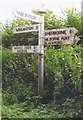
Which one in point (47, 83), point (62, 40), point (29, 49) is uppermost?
point (62, 40)

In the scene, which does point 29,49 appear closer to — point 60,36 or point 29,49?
point 29,49

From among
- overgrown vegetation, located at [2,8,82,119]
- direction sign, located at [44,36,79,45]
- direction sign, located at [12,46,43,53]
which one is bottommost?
overgrown vegetation, located at [2,8,82,119]

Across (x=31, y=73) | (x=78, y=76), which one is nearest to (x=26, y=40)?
(x=31, y=73)

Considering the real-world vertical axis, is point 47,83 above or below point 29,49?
below

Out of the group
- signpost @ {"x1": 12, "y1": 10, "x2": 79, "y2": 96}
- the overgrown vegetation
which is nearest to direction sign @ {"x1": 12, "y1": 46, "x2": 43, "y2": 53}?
signpost @ {"x1": 12, "y1": 10, "x2": 79, "y2": 96}

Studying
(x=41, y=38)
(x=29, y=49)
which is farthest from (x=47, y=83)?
(x=41, y=38)

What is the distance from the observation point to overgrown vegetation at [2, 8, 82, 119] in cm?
545

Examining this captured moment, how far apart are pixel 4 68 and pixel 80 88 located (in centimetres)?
247

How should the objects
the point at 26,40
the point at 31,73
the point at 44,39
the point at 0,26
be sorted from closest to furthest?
the point at 44,39, the point at 31,73, the point at 26,40, the point at 0,26

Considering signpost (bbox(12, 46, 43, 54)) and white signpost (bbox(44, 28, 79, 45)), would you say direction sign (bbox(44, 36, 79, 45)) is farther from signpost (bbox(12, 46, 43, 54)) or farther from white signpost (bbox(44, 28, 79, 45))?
signpost (bbox(12, 46, 43, 54))

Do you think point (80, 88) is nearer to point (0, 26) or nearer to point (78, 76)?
point (78, 76)

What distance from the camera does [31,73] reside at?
6773 mm

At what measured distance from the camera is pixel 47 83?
643cm

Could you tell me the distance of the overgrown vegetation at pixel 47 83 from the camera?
17.9 ft
